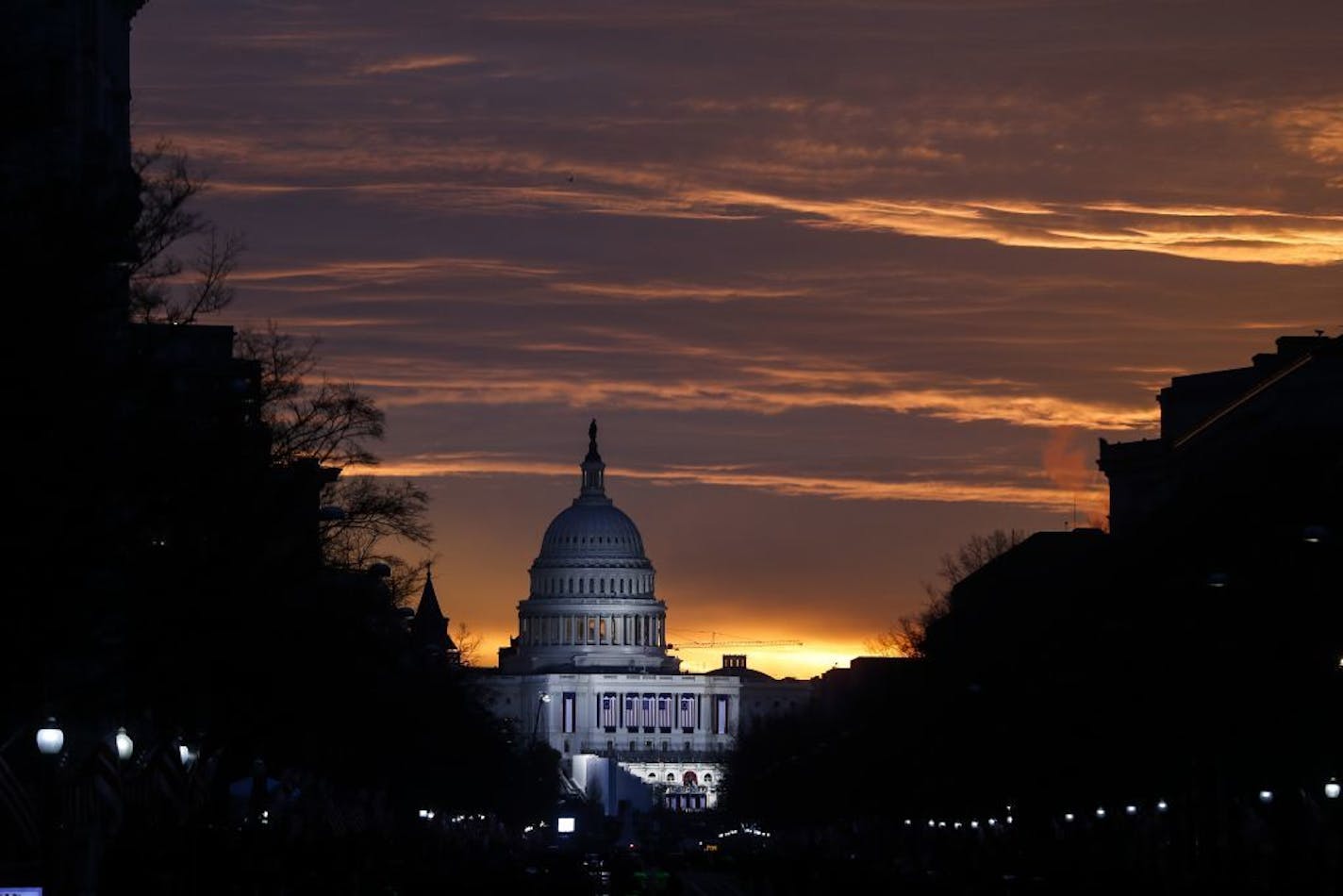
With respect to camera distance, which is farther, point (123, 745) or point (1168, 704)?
point (1168, 704)

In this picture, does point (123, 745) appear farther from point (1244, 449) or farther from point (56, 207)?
point (1244, 449)

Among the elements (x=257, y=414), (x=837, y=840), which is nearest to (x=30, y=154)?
(x=257, y=414)

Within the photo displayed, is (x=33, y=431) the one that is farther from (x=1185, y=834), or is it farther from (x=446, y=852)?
(x=446, y=852)

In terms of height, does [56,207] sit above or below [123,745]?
above

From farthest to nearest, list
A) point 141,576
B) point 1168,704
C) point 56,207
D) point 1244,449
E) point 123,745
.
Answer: point 1244,449, point 1168,704, point 123,745, point 141,576, point 56,207

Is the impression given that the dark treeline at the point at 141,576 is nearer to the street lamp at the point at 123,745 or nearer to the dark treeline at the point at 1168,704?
the street lamp at the point at 123,745

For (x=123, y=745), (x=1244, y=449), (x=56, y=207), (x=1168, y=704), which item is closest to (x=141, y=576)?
(x=123, y=745)

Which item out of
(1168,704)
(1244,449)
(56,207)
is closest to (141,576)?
(56,207)

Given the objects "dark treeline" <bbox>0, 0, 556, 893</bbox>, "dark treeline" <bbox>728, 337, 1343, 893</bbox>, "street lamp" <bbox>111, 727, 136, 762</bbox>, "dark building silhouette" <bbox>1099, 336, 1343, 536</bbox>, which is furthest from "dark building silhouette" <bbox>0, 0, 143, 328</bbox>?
"dark building silhouette" <bbox>1099, 336, 1343, 536</bbox>

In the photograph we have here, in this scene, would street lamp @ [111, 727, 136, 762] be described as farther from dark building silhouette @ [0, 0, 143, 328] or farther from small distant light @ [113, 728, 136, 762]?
dark building silhouette @ [0, 0, 143, 328]

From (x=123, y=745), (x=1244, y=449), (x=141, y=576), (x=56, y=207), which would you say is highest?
(x=1244, y=449)

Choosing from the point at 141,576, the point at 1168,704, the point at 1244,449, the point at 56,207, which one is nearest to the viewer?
the point at 56,207

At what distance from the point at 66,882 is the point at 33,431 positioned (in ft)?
15.2

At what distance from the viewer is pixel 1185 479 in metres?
152
